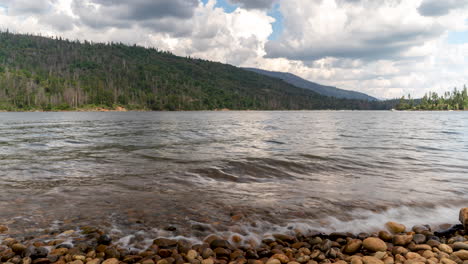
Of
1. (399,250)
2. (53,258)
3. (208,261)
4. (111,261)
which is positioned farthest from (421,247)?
(53,258)

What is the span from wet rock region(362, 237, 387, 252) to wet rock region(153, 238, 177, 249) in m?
4.36

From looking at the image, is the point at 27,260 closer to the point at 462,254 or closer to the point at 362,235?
the point at 362,235

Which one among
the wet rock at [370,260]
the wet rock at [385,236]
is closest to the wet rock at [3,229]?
the wet rock at [370,260]

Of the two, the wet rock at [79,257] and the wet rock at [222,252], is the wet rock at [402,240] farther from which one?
the wet rock at [79,257]

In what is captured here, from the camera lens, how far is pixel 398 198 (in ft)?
32.5

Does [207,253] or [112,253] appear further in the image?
[207,253]

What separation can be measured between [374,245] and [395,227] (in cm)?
167

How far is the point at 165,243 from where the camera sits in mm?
6273

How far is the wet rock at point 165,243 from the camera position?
6221 mm

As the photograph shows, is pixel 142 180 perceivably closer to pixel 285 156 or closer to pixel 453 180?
pixel 285 156

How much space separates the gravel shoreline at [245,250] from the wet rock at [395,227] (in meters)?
0.41

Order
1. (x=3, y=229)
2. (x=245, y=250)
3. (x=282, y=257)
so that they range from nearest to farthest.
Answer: (x=282, y=257), (x=245, y=250), (x=3, y=229)

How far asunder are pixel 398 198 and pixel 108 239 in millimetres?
9490

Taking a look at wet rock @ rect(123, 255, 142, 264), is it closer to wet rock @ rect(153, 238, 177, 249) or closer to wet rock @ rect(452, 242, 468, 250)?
wet rock @ rect(153, 238, 177, 249)
